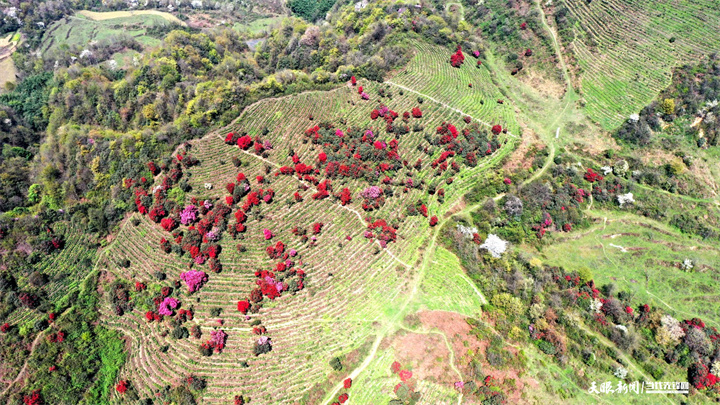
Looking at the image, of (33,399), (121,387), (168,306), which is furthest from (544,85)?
(33,399)

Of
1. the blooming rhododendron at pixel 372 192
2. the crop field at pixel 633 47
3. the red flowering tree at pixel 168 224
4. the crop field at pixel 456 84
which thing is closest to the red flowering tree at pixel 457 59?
the crop field at pixel 456 84

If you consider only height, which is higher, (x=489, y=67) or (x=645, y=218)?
(x=489, y=67)

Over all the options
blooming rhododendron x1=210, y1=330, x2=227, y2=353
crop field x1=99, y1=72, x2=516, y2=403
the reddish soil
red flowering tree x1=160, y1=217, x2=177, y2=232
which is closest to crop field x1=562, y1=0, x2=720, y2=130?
crop field x1=99, y1=72, x2=516, y2=403

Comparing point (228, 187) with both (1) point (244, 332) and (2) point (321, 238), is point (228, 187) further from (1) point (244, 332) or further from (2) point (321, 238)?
(1) point (244, 332)

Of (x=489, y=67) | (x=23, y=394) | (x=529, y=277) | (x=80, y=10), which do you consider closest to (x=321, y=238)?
(x=529, y=277)

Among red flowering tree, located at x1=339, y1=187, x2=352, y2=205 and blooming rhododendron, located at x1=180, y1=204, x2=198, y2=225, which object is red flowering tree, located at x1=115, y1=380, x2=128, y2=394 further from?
red flowering tree, located at x1=339, y1=187, x2=352, y2=205
